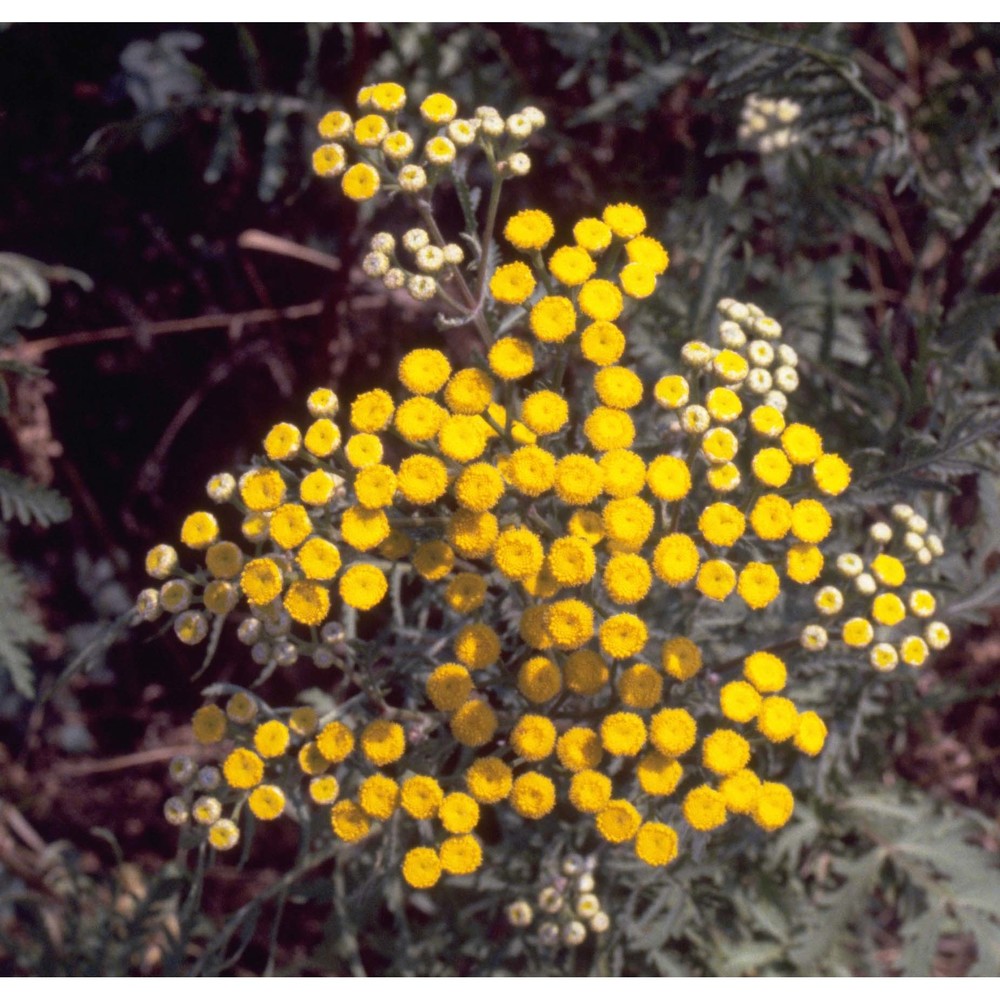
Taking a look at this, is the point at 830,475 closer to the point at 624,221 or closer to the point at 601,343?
the point at 601,343

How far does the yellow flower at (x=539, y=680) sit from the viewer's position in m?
2.99

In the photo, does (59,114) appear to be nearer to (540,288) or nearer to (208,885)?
(540,288)

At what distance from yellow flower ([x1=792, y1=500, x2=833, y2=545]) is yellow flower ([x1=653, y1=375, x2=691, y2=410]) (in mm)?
453

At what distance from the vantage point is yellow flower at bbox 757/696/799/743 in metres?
2.99

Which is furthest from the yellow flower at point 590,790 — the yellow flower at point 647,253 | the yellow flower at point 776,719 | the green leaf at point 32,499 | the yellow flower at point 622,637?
the green leaf at point 32,499

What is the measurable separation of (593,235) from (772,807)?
5.62 feet

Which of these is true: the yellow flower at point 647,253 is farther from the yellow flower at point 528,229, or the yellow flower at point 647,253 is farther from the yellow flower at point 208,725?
the yellow flower at point 208,725

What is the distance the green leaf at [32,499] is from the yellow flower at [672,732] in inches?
92.5

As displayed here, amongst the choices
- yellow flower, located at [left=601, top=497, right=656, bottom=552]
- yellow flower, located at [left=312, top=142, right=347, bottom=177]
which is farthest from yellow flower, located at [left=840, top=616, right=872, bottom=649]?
yellow flower, located at [left=312, top=142, right=347, bottom=177]

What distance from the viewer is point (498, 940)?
449cm

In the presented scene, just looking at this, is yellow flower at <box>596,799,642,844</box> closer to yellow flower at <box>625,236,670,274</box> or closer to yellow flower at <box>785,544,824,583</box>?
yellow flower at <box>785,544,824,583</box>

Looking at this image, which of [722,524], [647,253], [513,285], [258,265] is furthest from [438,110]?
[258,265]

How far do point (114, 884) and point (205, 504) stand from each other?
1862 millimetres
